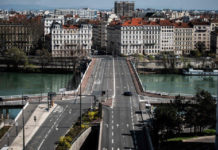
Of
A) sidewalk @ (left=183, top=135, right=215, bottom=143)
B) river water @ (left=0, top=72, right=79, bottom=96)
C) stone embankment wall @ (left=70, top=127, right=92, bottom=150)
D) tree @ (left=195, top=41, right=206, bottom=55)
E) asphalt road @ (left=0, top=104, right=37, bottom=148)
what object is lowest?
river water @ (left=0, top=72, right=79, bottom=96)

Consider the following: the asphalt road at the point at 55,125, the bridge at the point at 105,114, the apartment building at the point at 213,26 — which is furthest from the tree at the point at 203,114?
the apartment building at the point at 213,26

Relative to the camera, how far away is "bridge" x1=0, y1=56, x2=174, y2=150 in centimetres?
2139

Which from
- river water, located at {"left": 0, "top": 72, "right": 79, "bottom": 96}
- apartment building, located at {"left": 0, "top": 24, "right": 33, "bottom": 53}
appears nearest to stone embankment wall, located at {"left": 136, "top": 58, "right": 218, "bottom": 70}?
river water, located at {"left": 0, "top": 72, "right": 79, "bottom": 96}

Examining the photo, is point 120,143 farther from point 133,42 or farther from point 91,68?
point 133,42

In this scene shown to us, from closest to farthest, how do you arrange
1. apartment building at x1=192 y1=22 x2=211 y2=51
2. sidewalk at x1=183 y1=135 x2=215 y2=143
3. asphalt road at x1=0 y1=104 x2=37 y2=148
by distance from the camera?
sidewalk at x1=183 y1=135 x2=215 y2=143 < asphalt road at x1=0 y1=104 x2=37 y2=148 < apartment building at x1=192 y1=22 x2=211 y2=51

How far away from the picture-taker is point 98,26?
255 ft

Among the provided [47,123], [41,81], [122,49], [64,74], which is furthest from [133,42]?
[47,123]

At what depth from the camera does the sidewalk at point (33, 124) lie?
2124cm

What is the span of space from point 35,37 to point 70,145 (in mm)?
49816

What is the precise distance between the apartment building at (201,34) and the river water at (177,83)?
1479cm

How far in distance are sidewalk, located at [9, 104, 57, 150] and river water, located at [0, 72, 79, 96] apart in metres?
12.0

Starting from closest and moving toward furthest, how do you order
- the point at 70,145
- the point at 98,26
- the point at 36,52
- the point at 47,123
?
1. the point at 70,145
2. the point at 47,123
3. the point at 36,52
4. the point at 98,26

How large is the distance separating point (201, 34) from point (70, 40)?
22.1 m

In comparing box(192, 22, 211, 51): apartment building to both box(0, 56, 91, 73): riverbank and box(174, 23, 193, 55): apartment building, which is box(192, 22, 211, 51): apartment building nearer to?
box(174, 23, 193, 55): apartment building
